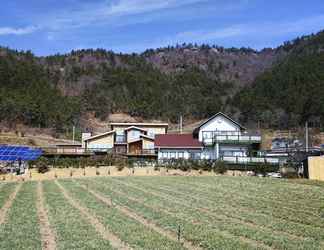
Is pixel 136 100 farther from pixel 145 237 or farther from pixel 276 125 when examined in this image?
pixel 145 237

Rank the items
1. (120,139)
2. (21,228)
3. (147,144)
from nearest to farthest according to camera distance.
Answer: (21,228) < (147,144) < (120,139)

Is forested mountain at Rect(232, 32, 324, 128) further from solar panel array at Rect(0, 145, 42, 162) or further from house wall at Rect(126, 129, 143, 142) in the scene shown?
solar panel array at Rect(0, 145, 42, 162)

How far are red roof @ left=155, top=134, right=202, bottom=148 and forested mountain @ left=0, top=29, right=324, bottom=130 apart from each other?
41.0m

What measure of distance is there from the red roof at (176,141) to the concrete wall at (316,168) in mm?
23088

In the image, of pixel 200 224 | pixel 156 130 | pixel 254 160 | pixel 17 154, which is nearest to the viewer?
pixel 200 224

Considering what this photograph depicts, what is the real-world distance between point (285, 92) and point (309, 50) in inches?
1236

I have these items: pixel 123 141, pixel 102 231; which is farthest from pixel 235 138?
pixel 102 231

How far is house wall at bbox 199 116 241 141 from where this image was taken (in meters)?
60.8

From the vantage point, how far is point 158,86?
144m

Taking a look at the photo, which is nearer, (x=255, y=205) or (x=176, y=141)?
(x=255, y=205)

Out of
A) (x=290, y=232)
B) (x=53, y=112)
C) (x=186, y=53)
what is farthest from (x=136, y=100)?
(x=290, y=232)

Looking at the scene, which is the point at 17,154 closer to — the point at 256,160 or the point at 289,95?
the point at 256,160

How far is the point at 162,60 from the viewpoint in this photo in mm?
183250

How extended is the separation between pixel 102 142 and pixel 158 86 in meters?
78.1
